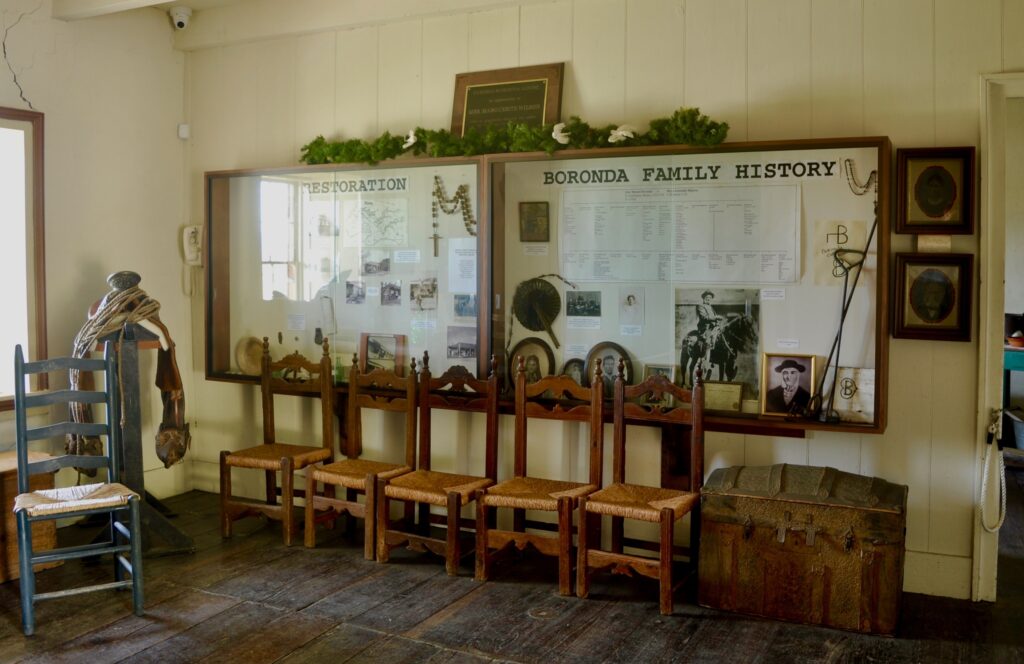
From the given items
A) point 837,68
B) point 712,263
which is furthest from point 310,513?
point 837,68

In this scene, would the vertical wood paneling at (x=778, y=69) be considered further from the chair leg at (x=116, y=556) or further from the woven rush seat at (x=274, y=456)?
the chair leg at (x=116, y=556)

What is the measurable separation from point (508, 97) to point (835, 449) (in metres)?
2.32

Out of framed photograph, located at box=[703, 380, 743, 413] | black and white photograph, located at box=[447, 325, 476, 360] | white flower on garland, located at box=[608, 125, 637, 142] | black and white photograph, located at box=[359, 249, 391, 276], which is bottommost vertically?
framed photograph, located at box=[703, 380, 743, 413]

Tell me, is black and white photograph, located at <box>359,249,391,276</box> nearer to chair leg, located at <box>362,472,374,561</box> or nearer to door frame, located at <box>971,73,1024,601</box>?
chair leg, located at <box>362,472,374,561</box>

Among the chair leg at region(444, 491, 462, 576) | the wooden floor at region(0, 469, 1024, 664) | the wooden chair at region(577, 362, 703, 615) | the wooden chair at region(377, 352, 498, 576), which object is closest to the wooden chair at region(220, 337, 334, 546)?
the wooden floor at region(0, 469, 1024, 664)

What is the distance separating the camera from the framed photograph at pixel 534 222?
452cm

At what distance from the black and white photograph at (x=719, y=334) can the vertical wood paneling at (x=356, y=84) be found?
2.05 metres

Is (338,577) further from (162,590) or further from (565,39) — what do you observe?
(565,39)

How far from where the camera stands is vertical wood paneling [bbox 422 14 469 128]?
15.7ft

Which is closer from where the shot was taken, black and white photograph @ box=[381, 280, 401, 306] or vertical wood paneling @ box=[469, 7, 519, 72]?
vertical wood paneling @ box=[469, 7, 519, 72]

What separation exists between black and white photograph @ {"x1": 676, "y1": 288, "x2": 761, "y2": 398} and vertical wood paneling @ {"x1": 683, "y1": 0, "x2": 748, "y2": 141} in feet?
2.46

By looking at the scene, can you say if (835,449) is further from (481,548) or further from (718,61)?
(718,61)

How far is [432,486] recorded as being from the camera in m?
4.28

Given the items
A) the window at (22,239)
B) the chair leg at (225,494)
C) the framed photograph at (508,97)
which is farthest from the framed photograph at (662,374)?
the window at (22,239)
